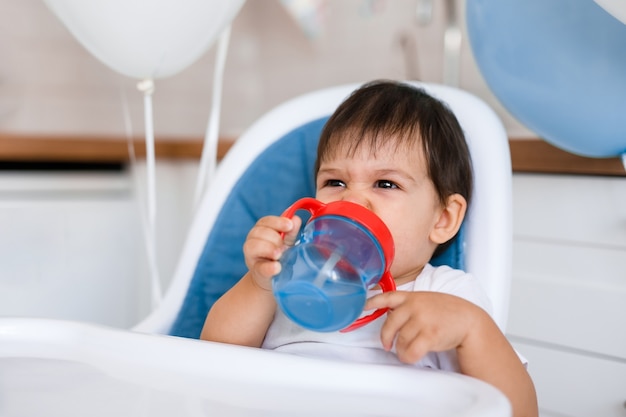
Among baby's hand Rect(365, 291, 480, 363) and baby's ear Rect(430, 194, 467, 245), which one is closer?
baby's hand Rect(365, 291, 480, 363)

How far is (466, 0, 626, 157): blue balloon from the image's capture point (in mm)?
810

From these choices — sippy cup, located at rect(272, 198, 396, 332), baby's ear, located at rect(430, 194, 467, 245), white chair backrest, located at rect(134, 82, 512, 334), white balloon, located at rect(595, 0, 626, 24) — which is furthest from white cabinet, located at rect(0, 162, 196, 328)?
white balloon, located at rect(595, 0, 626, 24)

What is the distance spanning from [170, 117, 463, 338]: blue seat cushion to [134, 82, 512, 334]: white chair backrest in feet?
0.04

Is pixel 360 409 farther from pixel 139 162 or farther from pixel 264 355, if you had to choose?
pixel 139 162

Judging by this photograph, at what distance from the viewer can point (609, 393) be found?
1147 mm

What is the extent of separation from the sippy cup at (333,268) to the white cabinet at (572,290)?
1.94 ft

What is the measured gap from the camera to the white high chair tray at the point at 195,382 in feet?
1.80

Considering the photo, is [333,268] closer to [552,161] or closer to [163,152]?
[552,161]

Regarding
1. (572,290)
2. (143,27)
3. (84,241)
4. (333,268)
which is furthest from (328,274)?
(84,241)

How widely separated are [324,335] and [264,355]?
0.57 feet

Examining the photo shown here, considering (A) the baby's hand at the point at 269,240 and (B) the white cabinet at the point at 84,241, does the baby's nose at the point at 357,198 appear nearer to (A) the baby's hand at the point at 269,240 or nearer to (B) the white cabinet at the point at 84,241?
(A) the baby's hand at the point at 269,240

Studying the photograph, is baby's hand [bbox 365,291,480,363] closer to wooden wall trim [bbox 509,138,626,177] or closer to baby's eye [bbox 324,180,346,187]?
baby's eye [bbox 324,180,346,187]

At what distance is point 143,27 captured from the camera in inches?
39.4

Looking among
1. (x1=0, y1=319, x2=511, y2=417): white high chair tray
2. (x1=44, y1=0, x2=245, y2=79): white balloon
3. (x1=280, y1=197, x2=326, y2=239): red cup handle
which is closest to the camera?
(x1=0, y1=319, x2=511, y2=417): white high chair tray
